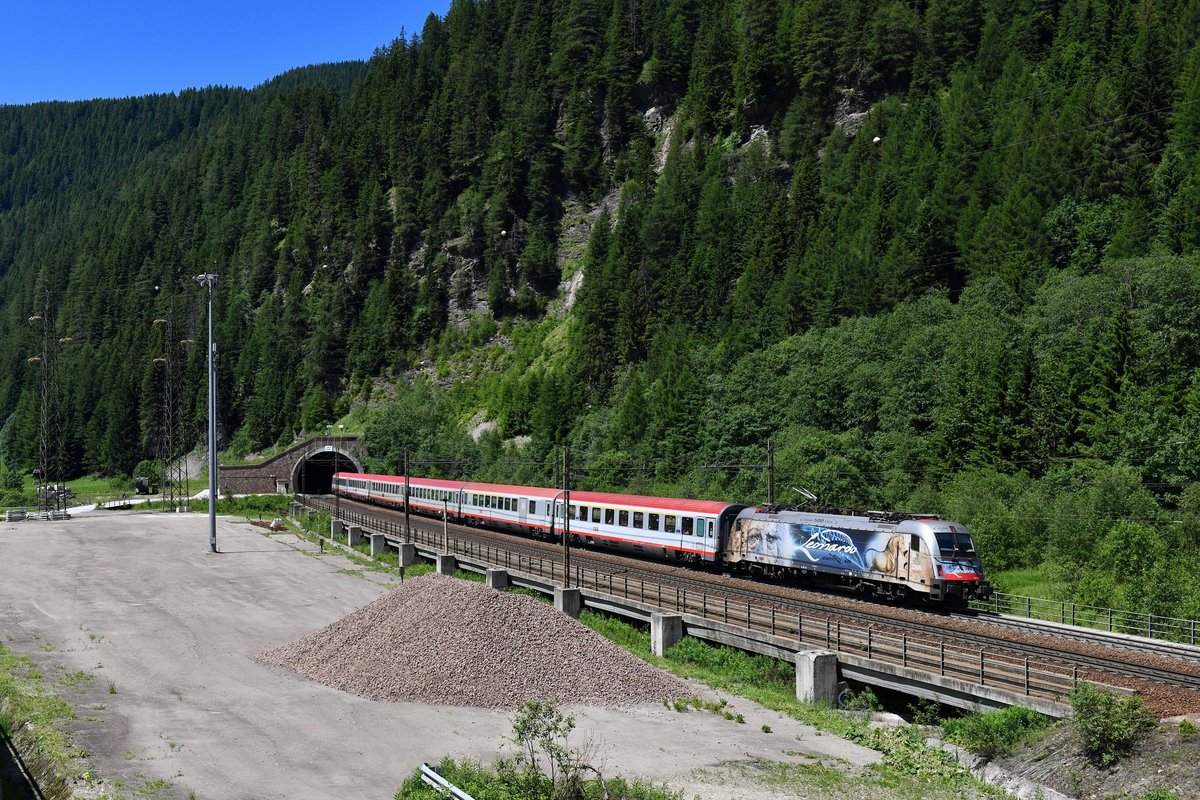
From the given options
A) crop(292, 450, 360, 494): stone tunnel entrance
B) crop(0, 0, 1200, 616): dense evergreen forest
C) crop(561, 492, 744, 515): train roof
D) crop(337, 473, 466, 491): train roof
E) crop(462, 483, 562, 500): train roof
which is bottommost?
crop(292, 450, 360, 494): stone tunnel entrance

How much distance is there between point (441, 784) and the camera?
16.3m

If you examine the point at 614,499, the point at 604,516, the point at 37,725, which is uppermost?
the point at 614,499

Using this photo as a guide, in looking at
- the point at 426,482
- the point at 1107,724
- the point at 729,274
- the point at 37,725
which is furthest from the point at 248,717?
the point at 729,274

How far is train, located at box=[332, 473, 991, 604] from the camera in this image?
32.2 meters

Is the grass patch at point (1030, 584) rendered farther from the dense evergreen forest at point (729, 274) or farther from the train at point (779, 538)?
the train at point (779, 538)

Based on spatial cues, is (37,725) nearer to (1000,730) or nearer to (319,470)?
(1000,730)

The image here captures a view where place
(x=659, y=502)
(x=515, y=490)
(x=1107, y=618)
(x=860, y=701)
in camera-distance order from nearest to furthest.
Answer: (x=860, y=701) < (x=1107, y=618) < (x=659, y=502) < (x=515, y=490)

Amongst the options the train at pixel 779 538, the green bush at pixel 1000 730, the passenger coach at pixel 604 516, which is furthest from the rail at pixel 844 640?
the passenger coach at pixel 604 516

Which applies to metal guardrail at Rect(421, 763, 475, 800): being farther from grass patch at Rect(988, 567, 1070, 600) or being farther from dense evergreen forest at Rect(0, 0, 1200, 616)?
grass patch at Rect(988, 567, 1070, 600)

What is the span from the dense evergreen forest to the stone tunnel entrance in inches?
254

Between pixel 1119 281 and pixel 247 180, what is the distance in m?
172

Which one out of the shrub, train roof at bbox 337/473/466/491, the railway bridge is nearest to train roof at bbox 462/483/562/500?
train roof at bbox 337/473/466/491

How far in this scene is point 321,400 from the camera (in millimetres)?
134375

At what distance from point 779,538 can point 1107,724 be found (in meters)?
21.1
